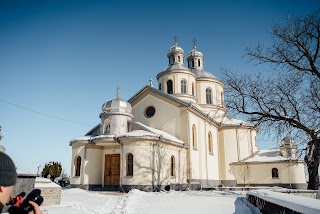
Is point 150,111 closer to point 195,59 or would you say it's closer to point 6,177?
point 195,59

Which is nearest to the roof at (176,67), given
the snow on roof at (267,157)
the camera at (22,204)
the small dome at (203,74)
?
the small dome at (203,74)

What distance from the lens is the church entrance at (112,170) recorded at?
20.8 meters

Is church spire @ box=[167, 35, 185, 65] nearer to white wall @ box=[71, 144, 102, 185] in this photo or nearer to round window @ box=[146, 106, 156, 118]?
round window @ box=[146, 106, 156, 118]

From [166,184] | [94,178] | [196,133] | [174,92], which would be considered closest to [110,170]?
[94,178]

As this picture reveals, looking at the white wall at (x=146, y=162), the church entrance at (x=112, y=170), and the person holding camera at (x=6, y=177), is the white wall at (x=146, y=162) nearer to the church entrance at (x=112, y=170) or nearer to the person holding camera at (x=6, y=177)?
the church entrance at (x=112, y=170)

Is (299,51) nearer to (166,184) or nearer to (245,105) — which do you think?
(245,105)

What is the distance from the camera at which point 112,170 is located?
21.1 m

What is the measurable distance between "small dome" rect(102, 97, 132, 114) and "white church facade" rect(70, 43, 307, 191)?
0.26ft

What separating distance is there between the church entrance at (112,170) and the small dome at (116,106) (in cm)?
366

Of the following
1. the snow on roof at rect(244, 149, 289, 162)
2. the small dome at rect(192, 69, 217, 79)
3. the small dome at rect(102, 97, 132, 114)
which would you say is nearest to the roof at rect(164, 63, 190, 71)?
the small dome at rect(192, 69, 217, 79)

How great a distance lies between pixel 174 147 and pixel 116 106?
5674 millimetres

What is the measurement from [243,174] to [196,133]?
27.7ft

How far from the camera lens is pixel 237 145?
29.4m

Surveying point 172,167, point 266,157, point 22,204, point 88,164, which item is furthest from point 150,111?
point 22,204
